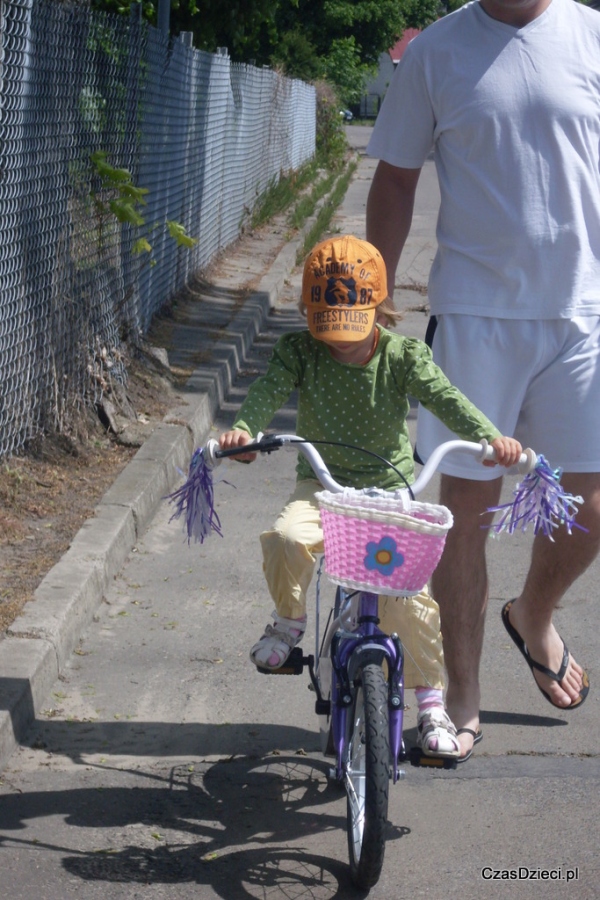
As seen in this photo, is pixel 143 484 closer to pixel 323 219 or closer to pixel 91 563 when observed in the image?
pixel 91 563

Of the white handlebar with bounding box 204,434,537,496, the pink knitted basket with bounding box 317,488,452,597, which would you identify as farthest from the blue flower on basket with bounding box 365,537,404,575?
the white handlebar with bounding box 204,434,537,496

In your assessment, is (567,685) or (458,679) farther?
(567,685)

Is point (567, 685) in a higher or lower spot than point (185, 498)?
lower

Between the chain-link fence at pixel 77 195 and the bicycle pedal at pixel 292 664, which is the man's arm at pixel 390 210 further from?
the chain-link fence at pixel 77 195

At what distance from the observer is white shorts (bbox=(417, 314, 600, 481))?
3.51 metres

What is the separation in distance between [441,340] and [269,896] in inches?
64.3

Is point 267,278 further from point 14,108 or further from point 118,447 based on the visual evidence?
point 14,108

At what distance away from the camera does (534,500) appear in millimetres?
2953

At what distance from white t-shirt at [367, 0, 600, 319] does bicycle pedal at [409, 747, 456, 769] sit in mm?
1245

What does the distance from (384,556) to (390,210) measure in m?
1.37

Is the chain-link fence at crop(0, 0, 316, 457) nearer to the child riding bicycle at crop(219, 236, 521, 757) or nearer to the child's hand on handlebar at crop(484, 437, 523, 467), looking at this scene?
the child riding bicycle at crop(219, 236, 521, 757)

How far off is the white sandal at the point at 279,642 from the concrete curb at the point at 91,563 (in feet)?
1.78

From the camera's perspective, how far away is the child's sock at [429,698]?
3.32 metres

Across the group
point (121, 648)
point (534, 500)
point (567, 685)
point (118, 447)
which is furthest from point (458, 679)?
point (118, 447)
